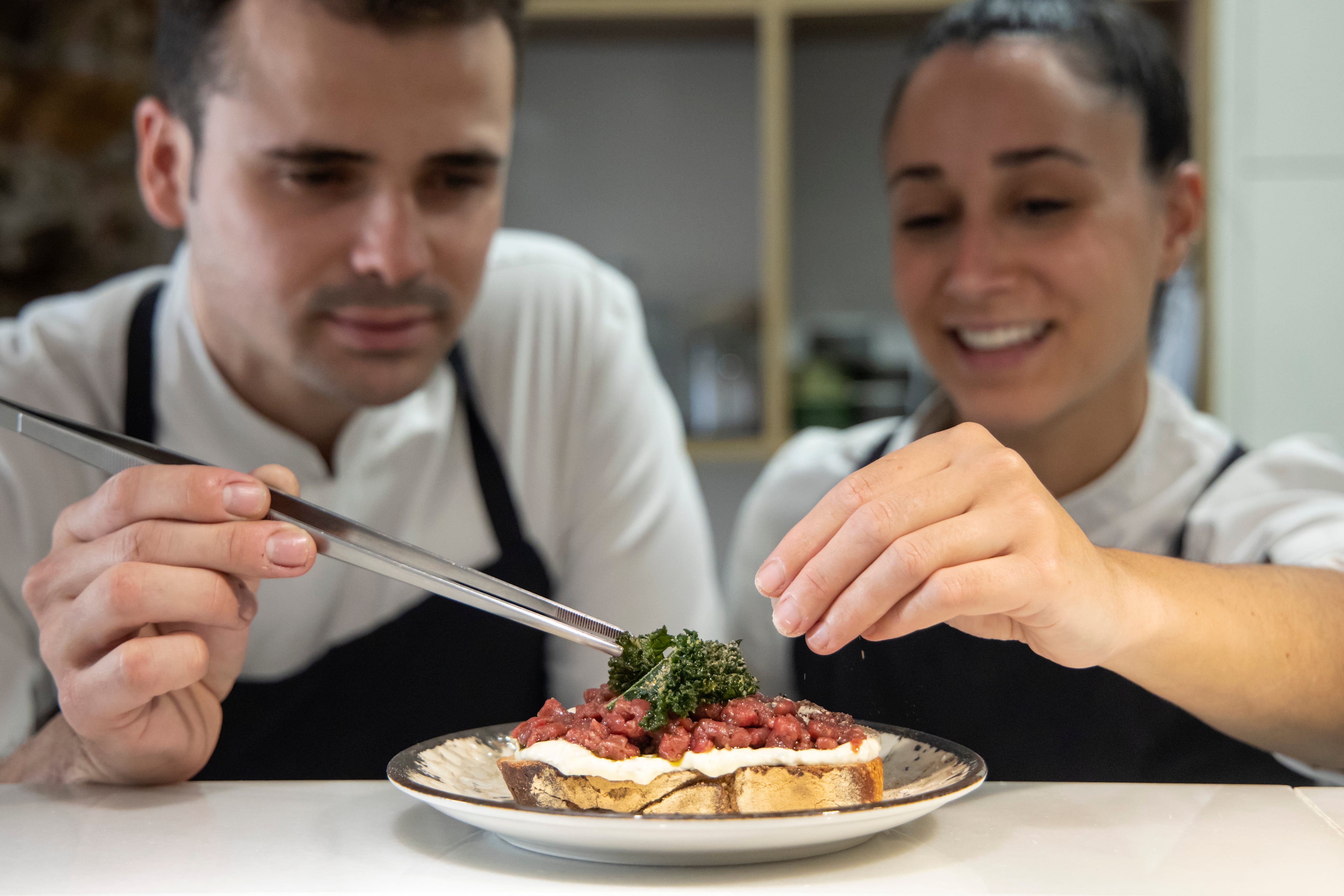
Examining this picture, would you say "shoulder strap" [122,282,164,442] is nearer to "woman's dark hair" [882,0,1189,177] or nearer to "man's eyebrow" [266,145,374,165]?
"man's eyebrow" [266,145,374,165]

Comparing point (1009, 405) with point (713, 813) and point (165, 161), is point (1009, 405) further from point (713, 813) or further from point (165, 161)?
point (165, 161)

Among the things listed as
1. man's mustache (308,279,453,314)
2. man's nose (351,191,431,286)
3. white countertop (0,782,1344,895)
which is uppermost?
man's nose (351,191,431,286)

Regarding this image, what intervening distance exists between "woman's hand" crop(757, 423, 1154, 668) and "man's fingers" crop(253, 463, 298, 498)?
1.24ft

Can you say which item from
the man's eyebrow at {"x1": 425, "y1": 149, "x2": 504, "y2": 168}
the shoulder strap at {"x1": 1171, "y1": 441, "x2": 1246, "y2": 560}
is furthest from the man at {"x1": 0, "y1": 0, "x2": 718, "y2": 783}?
the shoulder strap at {"x1": 1171, "y1": 441, "x2": 1246, "y2": 560}

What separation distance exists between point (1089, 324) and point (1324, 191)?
1.22 metres

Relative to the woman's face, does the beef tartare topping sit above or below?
below

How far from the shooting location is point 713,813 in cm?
63

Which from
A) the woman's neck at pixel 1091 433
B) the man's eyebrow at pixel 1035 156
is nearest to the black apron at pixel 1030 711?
the woman's neck at pixel 1091 433

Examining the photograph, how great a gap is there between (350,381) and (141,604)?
604 mm

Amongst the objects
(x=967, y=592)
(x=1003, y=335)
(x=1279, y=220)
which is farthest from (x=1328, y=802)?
(x=1279, y=220)

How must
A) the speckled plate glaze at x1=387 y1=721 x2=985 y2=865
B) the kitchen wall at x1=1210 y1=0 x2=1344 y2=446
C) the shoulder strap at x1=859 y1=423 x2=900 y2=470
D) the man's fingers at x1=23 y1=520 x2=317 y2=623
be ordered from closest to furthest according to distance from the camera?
1. the speckled plate glaze at x1=387 y1=721 x2=985 y2=865
2. the man's fingers at x1=23 y1=520 x2=317 y2=623
3. the shoulder strap at x1=859 y1=423 x2=900 y2=470
4. the kitchen wall at x1=1210 y1=0 x2=1344 y2=446

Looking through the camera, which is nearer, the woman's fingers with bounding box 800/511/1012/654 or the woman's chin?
the woman's fingers with bounding box 800/511/1012/654

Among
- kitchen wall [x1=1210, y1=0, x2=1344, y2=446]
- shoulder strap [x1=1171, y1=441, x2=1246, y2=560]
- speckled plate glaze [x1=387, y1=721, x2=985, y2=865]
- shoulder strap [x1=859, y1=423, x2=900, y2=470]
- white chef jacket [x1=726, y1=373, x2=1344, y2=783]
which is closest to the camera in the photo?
speckled plate glaze [x1=387, y1=721, x2=985, y2=865]

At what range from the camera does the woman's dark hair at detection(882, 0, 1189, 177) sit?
1260 millimetres
